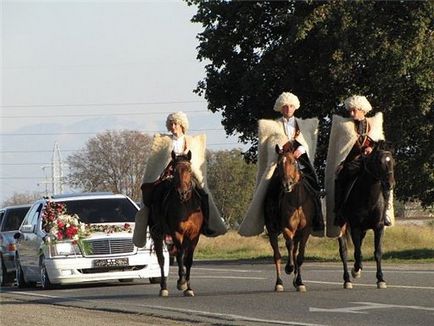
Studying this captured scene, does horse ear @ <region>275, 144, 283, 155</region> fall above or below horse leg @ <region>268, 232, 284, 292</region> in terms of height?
above

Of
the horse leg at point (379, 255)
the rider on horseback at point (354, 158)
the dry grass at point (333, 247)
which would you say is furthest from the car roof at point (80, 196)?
the dry grass at point (333, 247)

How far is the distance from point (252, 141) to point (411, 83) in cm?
612

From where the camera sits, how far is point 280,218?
1680cm

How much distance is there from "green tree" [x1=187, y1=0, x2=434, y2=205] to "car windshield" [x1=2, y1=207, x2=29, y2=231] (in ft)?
→ 28.9

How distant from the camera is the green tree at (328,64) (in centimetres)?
3250

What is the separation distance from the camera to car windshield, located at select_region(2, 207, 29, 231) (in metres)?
29.0

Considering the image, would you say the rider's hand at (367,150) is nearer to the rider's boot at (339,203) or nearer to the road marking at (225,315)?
the rider's boot at (339,203)

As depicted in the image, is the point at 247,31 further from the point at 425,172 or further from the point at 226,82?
the point at 425,172

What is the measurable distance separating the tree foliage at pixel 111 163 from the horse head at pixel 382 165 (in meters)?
76.5

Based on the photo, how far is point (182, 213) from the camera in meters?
16.9

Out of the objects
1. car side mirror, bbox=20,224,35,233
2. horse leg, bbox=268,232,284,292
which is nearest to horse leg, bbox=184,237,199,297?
horse leg, bbox=268,232,284,292

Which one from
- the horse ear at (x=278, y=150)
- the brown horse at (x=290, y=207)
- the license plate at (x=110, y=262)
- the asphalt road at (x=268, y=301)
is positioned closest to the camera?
the asphalt road at (x=268, y=301)

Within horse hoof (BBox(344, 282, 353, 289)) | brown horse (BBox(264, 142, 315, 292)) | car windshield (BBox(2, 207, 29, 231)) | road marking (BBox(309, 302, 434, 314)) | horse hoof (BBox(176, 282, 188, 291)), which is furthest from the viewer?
car windshield (BBox(2, 207, 29, 231))

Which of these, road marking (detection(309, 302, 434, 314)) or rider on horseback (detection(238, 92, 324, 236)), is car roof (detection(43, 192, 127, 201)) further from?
road marking (detection(309, 302, 434, 314))
